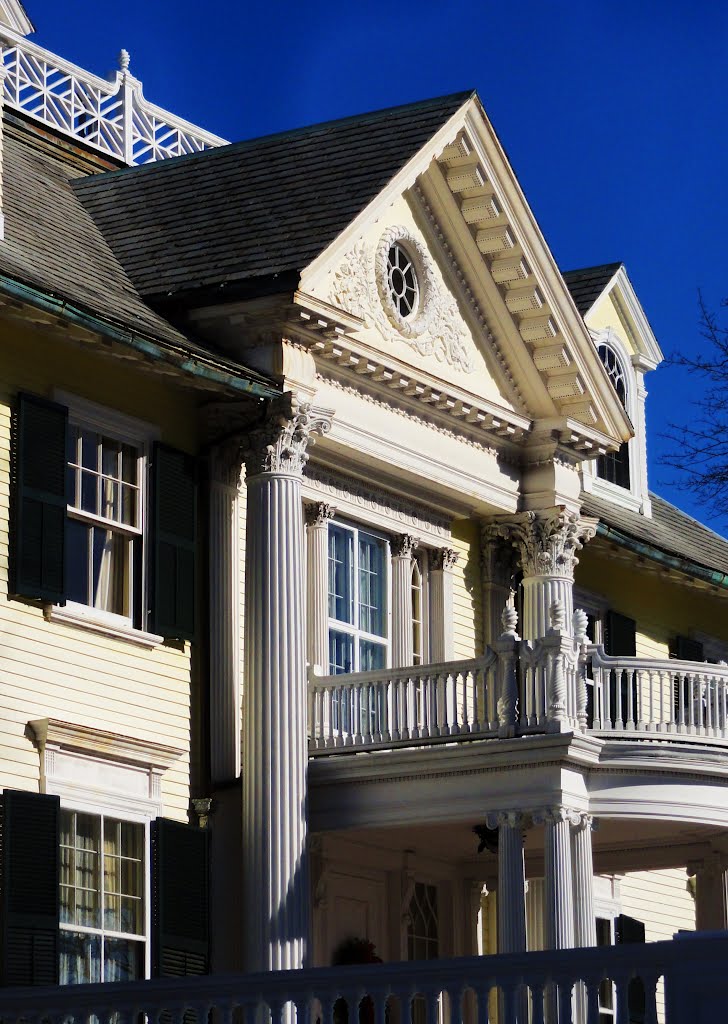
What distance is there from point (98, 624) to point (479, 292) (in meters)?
7.56

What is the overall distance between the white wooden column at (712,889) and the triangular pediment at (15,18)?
11.7 m

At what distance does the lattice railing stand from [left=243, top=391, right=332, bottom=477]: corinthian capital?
547 cm

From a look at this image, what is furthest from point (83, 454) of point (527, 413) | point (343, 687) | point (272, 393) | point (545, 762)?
point (527, 413)

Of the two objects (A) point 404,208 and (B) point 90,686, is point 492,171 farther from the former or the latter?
(B) point 90,686

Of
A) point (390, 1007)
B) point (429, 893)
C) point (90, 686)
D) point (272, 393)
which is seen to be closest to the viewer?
point (90, 686)

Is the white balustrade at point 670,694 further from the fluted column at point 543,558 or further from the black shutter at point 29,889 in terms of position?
the black shutter at point 29,889

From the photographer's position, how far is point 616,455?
3275 cm

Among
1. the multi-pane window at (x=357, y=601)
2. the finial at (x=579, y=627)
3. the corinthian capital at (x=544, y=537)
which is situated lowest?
the finial at (x=579, y=627)

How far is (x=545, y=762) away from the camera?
22.5 m

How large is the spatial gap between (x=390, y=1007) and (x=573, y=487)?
264 inches

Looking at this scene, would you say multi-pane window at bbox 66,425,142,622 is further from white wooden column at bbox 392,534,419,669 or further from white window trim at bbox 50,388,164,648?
white wooden column at bbox 392,534,419,669

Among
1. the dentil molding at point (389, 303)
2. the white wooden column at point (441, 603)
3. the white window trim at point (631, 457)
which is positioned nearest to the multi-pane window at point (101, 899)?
the white wooden column at point (441, 603)

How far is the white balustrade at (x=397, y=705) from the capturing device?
2308 cm

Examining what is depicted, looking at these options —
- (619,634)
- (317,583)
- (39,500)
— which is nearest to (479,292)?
(317,583)
